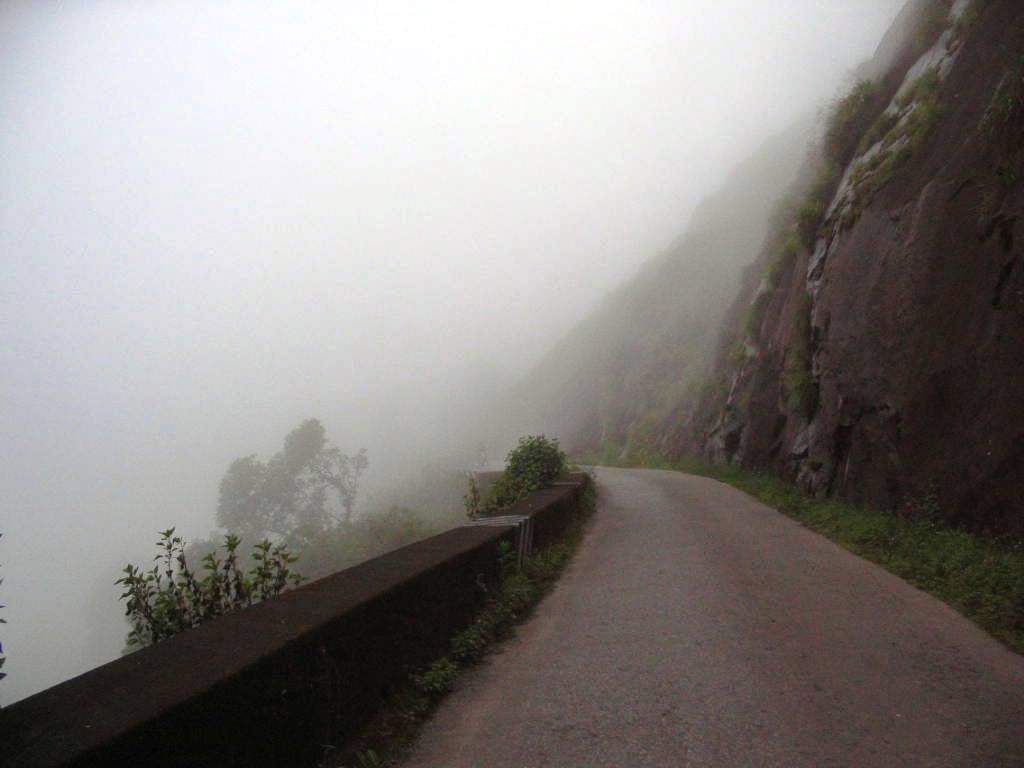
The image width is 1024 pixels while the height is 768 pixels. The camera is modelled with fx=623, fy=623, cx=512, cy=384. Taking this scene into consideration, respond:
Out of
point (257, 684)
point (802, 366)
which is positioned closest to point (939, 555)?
point (802, 366)

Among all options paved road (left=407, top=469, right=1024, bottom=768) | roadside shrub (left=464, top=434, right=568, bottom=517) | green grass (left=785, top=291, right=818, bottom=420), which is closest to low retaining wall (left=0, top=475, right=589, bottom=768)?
paved road (left=407, top=469, right=1024, bottom=768)

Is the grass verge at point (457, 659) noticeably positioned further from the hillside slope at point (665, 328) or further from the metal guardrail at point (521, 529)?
the hillside slope at point (665, 328)

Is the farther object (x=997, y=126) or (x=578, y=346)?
(x=578, y=346)

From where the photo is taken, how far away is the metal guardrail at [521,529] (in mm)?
7699

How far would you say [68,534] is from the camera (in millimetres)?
149625

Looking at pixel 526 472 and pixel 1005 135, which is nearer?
pixel 1005 135

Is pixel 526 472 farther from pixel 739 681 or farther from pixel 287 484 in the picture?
pixel 287 484

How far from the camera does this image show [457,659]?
199 inches

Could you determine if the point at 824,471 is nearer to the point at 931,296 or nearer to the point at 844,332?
the point at 844,332

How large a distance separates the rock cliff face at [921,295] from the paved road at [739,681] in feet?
8.33

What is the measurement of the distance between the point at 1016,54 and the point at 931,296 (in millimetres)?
3600

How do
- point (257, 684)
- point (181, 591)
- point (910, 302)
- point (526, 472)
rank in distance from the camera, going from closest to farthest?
point (257, 684) → point (181, 591) → point (910, 302) → point (526, 472)

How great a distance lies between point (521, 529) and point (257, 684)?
5077mm

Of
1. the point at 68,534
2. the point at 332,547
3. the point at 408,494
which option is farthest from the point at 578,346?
the point at 68,534
